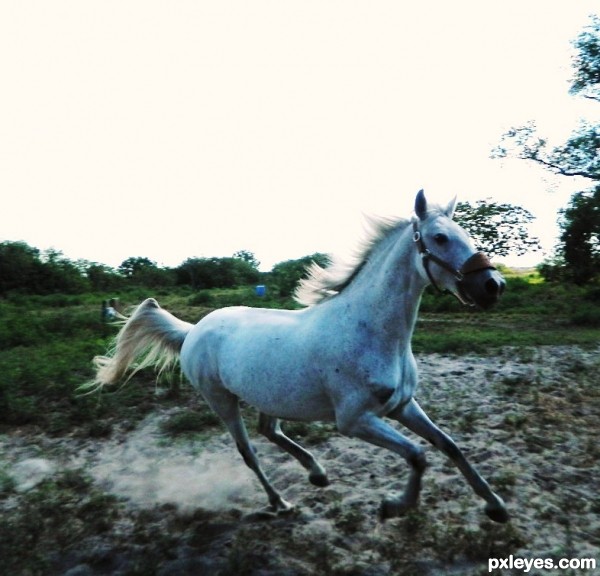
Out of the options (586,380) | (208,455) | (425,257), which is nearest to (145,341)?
(208,455)

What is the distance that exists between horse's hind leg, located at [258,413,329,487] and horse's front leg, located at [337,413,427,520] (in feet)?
2.40

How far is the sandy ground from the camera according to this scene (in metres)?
3.16

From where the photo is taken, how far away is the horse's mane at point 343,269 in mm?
3385

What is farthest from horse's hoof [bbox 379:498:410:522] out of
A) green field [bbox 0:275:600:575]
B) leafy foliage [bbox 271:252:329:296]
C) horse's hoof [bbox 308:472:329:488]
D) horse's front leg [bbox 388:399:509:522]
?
leafy foliage [bbox 271:252:329:296]

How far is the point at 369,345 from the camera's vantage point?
10.2 ft

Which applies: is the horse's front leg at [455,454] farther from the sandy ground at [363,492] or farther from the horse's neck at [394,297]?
the horse's neck at [394,297]

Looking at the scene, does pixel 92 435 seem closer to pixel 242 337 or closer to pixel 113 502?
pixel 113 502

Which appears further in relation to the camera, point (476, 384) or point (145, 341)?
point (476, 384)

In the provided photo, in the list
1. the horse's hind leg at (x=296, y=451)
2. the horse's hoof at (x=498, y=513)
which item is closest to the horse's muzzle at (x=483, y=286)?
the horse's hoof at (x=498, y=513)

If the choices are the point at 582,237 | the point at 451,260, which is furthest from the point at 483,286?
the point at 582,237

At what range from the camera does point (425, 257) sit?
2994 millimetres

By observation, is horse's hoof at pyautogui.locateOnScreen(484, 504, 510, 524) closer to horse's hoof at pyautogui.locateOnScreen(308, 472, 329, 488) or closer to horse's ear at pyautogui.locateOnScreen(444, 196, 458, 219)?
horse's hoof at pyautogui.locateOnScreen(308, 472, 329, 488)

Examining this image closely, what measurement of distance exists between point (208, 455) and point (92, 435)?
4.16 feet

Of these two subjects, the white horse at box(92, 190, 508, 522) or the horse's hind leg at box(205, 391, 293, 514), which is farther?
the horse's hind leg at box(205, 391, 293, 514)
